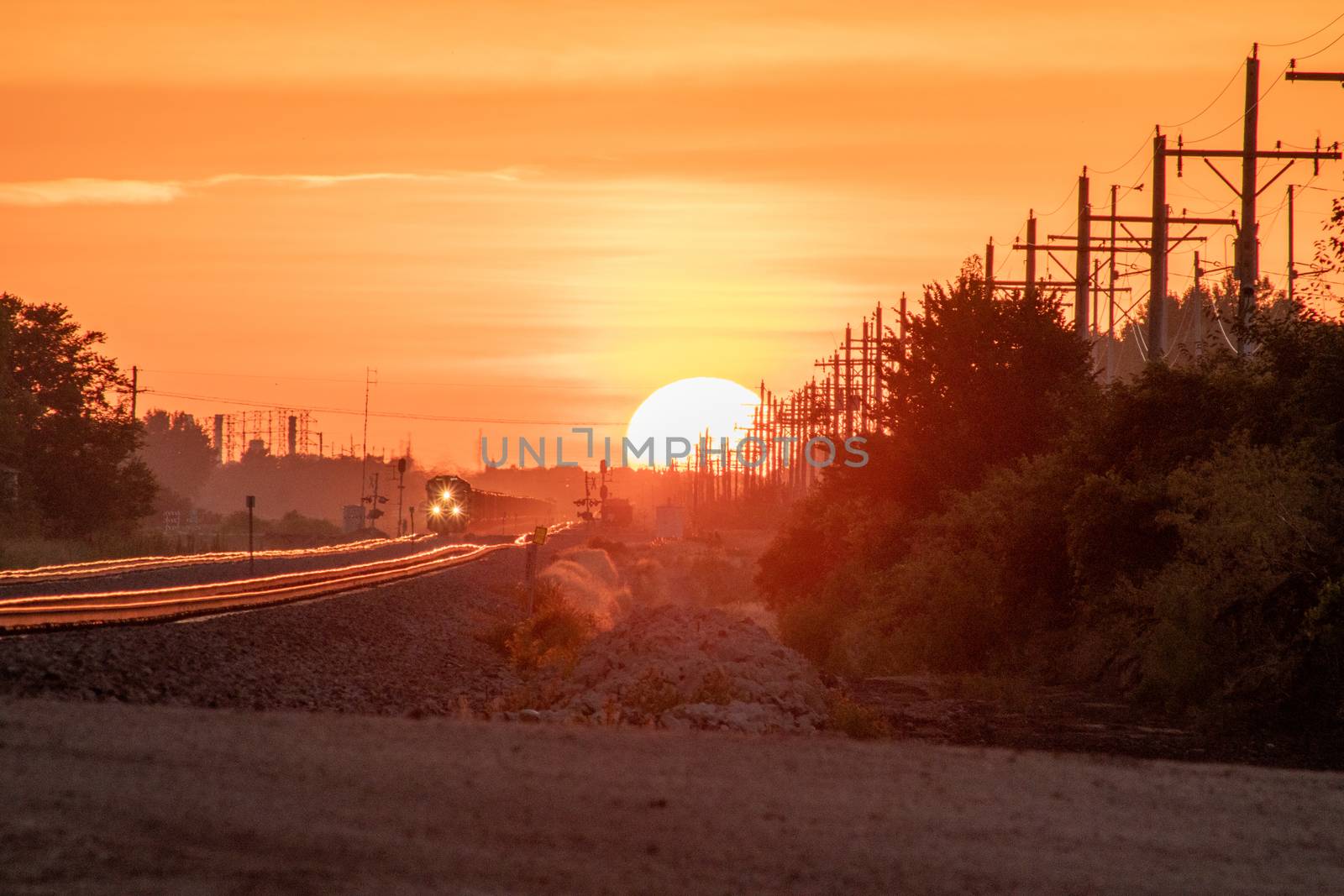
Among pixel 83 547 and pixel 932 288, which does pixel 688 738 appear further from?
pixel 83 547

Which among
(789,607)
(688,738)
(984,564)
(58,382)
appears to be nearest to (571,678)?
(984,564)

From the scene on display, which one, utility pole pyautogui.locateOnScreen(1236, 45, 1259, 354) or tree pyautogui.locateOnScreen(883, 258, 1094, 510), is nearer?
utility pole pyautogui.locateOnScreen(1236, 45, 1259, 354)

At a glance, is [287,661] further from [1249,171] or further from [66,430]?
[66,430]

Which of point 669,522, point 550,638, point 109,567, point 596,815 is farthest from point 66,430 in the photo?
point 596,815

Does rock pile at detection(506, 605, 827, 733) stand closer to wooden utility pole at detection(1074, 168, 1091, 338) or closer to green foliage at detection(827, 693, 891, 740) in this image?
green foliage at detection(827, 693, 891, 740)

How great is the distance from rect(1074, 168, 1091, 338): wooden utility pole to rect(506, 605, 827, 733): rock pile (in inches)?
582

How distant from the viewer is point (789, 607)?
5384cm

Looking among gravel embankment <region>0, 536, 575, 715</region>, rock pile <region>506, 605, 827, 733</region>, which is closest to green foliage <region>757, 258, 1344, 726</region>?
rock pile <region>506, 605, 827, 733</region>

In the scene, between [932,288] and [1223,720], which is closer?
[1223,720]

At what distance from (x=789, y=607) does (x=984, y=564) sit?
781 inches

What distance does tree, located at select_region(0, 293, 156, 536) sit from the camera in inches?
3034

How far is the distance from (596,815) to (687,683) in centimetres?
1508

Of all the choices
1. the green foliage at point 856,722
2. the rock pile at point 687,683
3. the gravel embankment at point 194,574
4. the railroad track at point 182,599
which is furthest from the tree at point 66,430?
the green foliage at point 856,722

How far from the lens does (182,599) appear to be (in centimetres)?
3519
